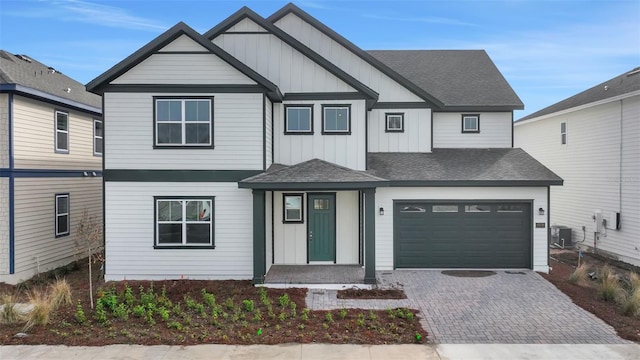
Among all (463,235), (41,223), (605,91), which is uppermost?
(605,91)

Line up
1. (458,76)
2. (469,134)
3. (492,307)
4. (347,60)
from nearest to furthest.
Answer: (492,307)
(347,60)
(469,134)
(458,76)

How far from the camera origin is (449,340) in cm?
830

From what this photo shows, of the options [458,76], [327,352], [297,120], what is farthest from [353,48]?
[327,352]

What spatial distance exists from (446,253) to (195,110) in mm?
8888

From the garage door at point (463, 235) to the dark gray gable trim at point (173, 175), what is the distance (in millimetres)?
5307

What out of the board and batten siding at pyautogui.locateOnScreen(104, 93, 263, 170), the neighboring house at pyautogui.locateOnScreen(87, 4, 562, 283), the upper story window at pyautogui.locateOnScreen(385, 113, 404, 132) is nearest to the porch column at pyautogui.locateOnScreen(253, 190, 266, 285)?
the neighboring house at pyautogui.locateOnScreen(87, 4, 562, 283)

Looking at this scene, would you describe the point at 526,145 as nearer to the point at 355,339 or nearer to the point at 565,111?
the point at 565,111

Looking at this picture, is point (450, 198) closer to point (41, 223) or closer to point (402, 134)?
point (402, 134)

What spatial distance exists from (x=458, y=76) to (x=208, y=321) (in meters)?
14.4

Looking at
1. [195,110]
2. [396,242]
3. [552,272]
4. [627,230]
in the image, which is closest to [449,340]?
[396,242]

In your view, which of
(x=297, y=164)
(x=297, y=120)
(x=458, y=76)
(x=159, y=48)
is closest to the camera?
(x=159, y=48)

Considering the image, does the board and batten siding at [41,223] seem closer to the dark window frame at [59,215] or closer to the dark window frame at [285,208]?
the dark window frame at [59,215]

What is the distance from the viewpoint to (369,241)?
1227cm

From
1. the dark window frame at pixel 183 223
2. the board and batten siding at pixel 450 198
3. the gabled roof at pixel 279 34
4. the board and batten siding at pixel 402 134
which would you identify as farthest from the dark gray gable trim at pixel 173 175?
the board and batten siding at pixel 402 134
